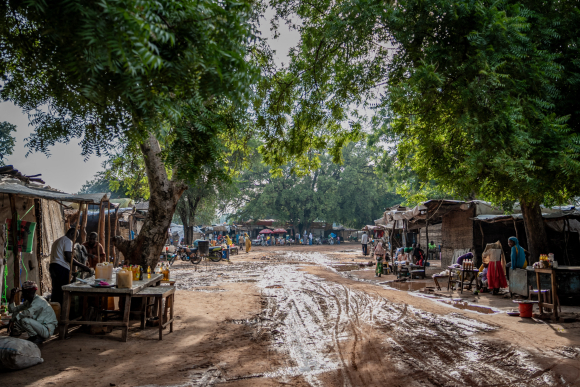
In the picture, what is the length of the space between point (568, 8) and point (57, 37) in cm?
912

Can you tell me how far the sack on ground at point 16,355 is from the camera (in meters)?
5.04

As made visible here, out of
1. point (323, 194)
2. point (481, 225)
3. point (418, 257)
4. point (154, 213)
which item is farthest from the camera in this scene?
point (323, 194)

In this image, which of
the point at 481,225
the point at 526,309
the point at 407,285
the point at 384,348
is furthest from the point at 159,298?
the point at 481,225

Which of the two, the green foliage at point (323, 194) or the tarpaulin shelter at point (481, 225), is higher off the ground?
the green foliage at point (323, 194)

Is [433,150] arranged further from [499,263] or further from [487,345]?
[499,263]

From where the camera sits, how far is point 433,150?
9.20 m

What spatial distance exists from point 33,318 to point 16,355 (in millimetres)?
1448

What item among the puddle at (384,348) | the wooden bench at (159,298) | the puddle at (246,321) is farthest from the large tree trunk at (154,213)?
the puddle at (384,348)

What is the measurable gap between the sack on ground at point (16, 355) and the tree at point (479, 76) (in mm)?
6953

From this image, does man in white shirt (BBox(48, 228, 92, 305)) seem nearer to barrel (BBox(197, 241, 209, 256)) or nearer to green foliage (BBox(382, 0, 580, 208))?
green foliage (BBox(382, 0, 580, 208))

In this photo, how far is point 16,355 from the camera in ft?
16.7

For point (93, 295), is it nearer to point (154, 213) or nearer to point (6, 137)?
point (154, 213)

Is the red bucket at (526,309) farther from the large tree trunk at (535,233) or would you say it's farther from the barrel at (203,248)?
the barrel at (203,248)

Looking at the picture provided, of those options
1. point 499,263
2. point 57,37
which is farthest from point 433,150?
point 57,37
